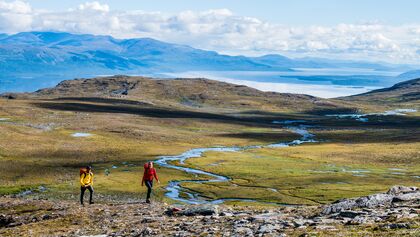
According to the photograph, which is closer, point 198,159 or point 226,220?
point 226,220

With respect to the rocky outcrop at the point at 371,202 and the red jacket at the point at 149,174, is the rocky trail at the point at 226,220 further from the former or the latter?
the red jacket at the point at 149,174

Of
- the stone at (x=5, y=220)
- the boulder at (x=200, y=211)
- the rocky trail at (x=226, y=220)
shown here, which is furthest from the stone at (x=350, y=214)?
the stone at (x=5, y=220)

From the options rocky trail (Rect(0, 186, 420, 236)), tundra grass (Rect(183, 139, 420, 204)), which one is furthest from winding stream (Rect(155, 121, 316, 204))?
rocky trail (Rect(0, 186, 420, 236))

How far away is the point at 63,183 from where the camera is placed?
76.9 m

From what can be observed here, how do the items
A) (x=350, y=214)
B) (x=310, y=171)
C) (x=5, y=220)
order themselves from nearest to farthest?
(x=350, y=214), (x=5, y=220), (x=310, y=171)

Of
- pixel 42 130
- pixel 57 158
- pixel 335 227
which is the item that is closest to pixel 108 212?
pixel 335 227

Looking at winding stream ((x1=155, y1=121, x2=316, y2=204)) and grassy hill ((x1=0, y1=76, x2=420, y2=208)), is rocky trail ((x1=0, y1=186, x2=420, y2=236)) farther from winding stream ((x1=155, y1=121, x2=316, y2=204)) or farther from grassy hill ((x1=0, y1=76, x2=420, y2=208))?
winding stream ((x1=155, y1=121, x2=316, y2=204))

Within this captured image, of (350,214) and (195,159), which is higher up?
(350,214)

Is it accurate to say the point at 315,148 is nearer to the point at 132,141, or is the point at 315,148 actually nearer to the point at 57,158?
the point at 132,141

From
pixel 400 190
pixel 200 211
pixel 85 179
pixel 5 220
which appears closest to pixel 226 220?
pixel 200 211

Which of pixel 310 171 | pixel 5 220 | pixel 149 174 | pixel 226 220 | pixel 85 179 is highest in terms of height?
pixel 149 174

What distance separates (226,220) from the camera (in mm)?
32438

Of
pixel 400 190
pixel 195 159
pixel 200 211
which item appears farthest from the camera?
pixel 195 159

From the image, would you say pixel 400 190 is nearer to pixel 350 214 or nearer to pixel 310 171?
pixel 350 214
